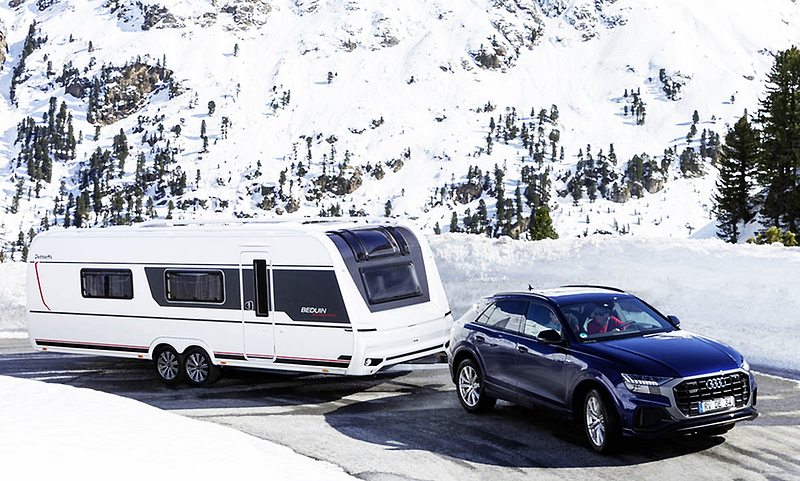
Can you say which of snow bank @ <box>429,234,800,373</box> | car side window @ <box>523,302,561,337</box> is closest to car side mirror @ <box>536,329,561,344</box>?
car side window @ <box>523,302,561,337</box>

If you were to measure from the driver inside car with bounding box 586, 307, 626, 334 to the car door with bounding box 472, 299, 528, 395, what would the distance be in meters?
1.05

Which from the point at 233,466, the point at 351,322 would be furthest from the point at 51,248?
the point at 233,466

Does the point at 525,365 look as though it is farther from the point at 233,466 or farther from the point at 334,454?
the point at 233,466

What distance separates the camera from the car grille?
30.5 ft

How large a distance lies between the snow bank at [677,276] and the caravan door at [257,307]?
8.42 m

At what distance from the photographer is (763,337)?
54.2 feet

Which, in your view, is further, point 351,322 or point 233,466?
point 351,322

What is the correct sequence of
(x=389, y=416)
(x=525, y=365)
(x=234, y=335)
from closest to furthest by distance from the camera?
(x=525, y=365)
(x=389, y=416)
(x=234, y=335)

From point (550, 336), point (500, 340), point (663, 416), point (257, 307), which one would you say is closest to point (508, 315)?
point (500, 340)

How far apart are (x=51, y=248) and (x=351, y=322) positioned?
705cm

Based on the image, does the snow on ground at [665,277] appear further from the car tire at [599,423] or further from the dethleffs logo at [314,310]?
the dethleffs logo at [314,310]

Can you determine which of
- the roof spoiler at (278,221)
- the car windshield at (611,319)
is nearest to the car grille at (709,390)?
the car windshield at (611,319)

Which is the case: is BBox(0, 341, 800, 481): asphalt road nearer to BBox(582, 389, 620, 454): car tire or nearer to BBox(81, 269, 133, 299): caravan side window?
BBox(582, 389, 620, 454): car tire

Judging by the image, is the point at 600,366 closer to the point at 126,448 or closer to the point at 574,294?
the point at 574,294
